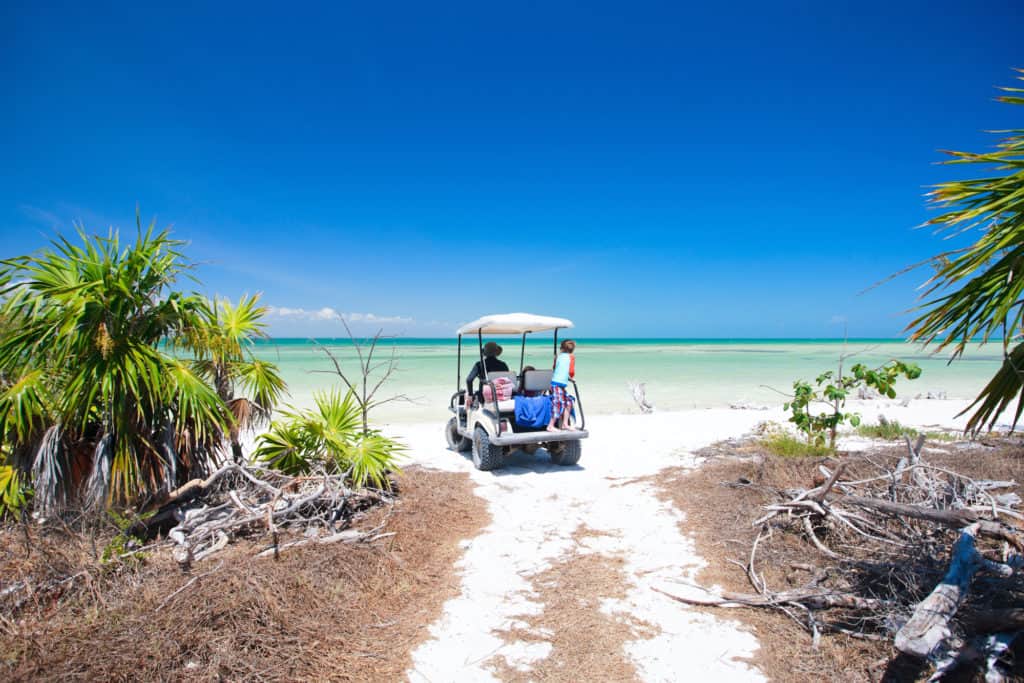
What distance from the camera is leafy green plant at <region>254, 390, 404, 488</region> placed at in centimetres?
534

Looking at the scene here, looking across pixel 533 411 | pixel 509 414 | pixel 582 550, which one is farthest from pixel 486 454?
pixel 582 550

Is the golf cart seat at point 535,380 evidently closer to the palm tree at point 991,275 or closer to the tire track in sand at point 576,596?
the tire track in sand at point 576,596

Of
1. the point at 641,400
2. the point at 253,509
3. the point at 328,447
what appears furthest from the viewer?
the point at 641,400

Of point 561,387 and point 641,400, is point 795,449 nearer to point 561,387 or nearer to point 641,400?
point 561,387

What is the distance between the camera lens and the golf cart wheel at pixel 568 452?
7.59 m

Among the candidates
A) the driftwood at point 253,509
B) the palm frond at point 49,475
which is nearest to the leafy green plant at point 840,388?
the driftwood at point 253,509

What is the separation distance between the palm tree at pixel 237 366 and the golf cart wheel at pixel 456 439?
3.79 m

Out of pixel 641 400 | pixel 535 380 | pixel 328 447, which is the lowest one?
pixel 641 400

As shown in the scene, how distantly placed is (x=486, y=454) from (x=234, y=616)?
438 centimetres

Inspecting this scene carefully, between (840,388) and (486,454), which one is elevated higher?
(840,388)

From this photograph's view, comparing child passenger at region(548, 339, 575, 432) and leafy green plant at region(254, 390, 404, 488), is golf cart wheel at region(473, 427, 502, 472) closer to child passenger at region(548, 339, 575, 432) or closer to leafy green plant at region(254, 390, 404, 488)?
child passenger at region(548, 339, 575, 432)

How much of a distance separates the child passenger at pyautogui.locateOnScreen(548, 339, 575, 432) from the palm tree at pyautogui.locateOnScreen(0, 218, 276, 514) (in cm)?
431

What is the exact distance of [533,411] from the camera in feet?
23.9

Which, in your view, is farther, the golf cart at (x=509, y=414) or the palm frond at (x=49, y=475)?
the golf cart at (x=509, y=414)
